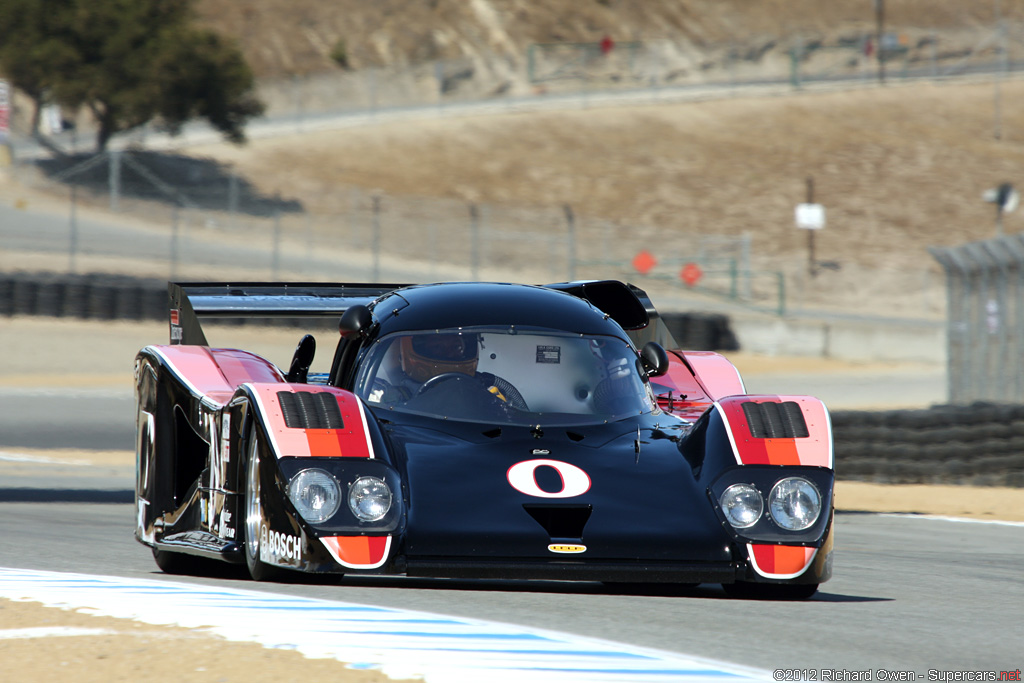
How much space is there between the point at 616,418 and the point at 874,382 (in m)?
20.8

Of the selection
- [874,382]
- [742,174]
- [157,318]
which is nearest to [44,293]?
[157,318]

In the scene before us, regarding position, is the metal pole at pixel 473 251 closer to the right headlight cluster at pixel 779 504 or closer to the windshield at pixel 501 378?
the windshield at pixel 501 378

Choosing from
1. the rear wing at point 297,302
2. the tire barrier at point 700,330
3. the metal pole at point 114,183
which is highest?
the metal pole at point 114,183

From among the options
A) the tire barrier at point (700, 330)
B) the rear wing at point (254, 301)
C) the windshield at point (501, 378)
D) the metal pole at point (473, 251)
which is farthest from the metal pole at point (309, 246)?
the windshield at point (501, 378)

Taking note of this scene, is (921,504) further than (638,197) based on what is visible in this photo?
No

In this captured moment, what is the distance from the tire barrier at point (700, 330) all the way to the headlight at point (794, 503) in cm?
2164

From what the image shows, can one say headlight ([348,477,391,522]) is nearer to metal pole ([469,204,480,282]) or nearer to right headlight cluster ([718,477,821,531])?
right headlight cluster ([718,477,821,531])

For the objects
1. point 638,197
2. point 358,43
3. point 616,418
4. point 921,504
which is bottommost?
point 921,504

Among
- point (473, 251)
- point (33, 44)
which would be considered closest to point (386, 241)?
point (473, 251)

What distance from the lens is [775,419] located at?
5.73 metres

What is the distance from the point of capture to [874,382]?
26.1 metres

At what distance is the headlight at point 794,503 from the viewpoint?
17.5ft

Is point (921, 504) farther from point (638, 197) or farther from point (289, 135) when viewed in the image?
point (289, 135)

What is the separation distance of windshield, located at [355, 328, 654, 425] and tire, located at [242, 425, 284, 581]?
0.79 meters
